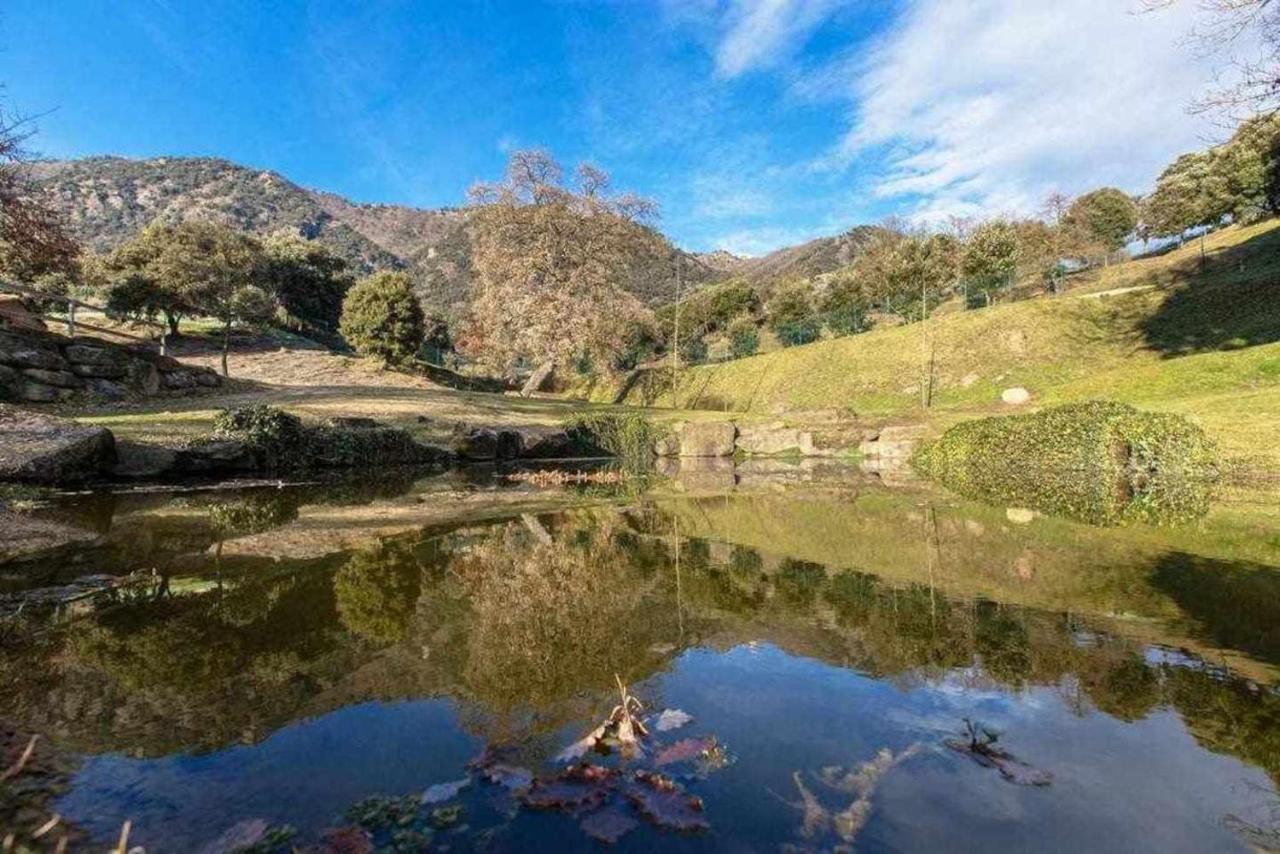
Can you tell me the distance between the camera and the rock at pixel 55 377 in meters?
23.7

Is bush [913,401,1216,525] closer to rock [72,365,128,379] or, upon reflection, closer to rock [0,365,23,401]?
rock [0,365,23,401]

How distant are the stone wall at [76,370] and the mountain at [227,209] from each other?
94.8 metres

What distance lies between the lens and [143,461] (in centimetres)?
1716

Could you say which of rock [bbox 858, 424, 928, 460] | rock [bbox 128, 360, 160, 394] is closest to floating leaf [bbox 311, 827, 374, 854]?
rock [bbox 858, 424, 928, 460]

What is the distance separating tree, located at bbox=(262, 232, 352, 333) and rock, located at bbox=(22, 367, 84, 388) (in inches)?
1753

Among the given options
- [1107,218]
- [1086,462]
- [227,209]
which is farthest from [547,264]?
[227,209]

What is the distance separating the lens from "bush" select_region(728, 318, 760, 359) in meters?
58.6

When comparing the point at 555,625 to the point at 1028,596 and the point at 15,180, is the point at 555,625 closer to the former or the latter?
the point at 1028,596

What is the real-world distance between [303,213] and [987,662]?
211m

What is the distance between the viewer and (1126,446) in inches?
781

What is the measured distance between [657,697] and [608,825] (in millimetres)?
1630

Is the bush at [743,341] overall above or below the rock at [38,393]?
above

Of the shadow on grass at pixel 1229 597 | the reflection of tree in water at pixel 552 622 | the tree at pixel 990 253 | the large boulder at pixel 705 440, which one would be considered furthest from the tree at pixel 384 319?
the shadow on grass at pixel 1229 597

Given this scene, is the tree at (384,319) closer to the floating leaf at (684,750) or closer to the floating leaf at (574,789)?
the floating leaf at (684,750)
